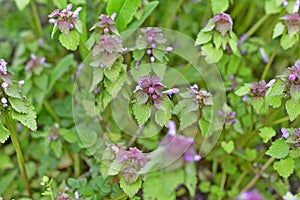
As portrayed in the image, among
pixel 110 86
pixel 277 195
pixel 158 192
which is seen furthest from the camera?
pixel 277 195

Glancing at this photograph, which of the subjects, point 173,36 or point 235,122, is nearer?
point 235,122

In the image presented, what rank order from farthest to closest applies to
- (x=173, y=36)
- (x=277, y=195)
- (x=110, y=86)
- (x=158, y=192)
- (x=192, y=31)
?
1. (x=192, y=31)
2. (x=173, y=36)
3. (x=277, y=195)
4. (x=158, y=192)
5. (x=110, y=86)

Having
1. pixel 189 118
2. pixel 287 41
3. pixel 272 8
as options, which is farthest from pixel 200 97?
pixel 272 8

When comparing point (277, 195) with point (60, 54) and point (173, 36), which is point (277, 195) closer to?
point (173, 36)

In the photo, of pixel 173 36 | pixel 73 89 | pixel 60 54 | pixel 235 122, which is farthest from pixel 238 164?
pixel 60 54

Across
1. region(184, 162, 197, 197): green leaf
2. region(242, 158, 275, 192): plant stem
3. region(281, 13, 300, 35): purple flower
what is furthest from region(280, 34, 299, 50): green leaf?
region(184, 162, 197, 197): green leaf

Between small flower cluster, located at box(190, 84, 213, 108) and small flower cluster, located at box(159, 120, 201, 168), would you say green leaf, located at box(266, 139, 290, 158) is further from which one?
small flower cluster, located at box(159, 120, 201, 168)

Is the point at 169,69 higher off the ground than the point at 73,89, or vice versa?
the point at 169,69

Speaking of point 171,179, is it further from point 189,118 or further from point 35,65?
point 35,65
